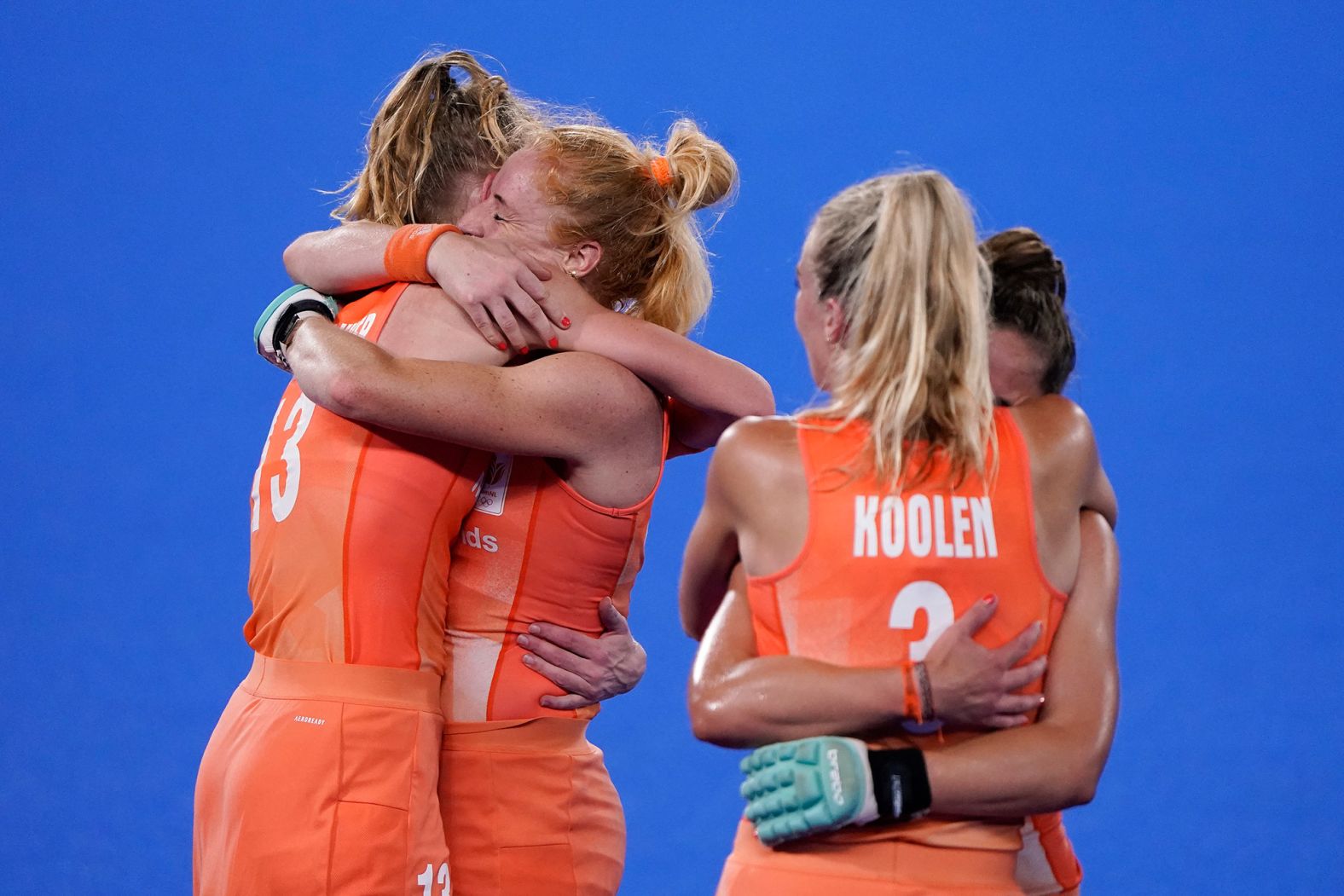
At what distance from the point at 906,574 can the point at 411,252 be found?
0.81 meters

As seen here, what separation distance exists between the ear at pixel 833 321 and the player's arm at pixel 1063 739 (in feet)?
1.09

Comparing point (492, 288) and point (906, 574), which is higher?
point (492, 288)

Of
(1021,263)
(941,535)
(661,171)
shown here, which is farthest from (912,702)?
(661,171)

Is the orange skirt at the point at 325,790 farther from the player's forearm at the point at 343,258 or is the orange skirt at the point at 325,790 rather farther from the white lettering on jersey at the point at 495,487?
the player's forearm at the point at 343,258

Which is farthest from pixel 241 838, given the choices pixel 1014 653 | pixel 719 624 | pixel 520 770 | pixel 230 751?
pixel 1014 653

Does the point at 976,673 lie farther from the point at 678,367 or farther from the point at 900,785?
the point at 678,367

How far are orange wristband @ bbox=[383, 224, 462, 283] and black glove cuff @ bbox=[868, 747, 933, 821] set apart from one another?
2.85 feet

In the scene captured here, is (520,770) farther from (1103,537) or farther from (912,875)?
(1103,537)

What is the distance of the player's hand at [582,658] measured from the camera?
5.99ft

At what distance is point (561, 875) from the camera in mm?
1767

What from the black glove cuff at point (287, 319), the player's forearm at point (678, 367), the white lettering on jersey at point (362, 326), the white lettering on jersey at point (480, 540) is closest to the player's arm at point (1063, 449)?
the player's forearm at point (678, 367)

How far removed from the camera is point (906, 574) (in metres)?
1.33

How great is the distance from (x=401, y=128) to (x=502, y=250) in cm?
31

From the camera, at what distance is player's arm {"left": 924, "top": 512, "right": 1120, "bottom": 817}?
4.29 ft
